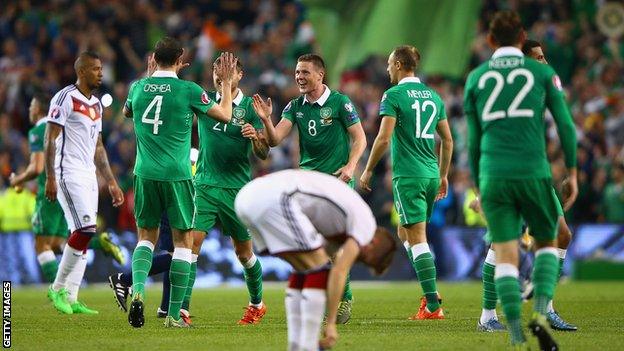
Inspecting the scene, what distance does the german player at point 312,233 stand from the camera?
7.87 metres

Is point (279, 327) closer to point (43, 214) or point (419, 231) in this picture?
point (419, 231)

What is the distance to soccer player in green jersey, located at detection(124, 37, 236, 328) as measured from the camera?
451 inches

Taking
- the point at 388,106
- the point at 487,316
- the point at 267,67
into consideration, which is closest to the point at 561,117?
the point at 487,316

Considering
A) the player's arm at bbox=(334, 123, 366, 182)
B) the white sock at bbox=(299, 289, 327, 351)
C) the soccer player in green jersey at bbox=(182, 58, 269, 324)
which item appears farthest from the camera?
the soccer player in green jersey at bbox=(182, 58, 269, 324)

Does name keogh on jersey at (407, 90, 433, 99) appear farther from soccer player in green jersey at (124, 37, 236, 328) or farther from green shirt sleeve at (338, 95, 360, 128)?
soccer player in green jersey at (124, 37, 236, 328)

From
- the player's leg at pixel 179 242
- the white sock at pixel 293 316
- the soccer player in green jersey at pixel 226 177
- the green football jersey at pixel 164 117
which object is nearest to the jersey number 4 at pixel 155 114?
the green football jersey at pixel 164 117

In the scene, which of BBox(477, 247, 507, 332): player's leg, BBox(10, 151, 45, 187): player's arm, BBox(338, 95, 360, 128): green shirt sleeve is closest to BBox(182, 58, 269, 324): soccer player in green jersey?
BBox(338, 95, 360, 128): green shirt sleeve

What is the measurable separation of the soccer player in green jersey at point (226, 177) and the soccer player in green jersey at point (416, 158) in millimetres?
1473

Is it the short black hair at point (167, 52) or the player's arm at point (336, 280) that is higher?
the short black hair at point (167, 52)

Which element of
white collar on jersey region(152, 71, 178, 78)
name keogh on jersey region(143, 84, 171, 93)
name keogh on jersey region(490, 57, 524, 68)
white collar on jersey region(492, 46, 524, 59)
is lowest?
name keogh on jersey region(143, 84, 171, 93)

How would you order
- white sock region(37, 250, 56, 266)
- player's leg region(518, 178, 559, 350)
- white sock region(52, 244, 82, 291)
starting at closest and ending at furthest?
player's leg region(518, 178, 559, 350)
white sock region(52, 244, 82, 291)
white sock region(37, 250, 56, 266)

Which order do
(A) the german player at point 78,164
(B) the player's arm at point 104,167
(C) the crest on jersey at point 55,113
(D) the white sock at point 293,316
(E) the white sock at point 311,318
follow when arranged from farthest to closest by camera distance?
(B) the player's arm at point 104,167
(A) the german player at point 78,164
(C) the crest on jersey at point 55,113
(D) the white sock at point 293,316
(E) the white sock at point 311,318

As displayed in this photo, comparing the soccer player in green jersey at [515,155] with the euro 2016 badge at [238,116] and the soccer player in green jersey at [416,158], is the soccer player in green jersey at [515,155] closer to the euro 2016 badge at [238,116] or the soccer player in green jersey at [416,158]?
the soccer player in green jersey at [416,158]

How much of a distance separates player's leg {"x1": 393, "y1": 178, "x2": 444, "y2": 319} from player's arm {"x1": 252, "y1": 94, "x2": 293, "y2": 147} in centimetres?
140
